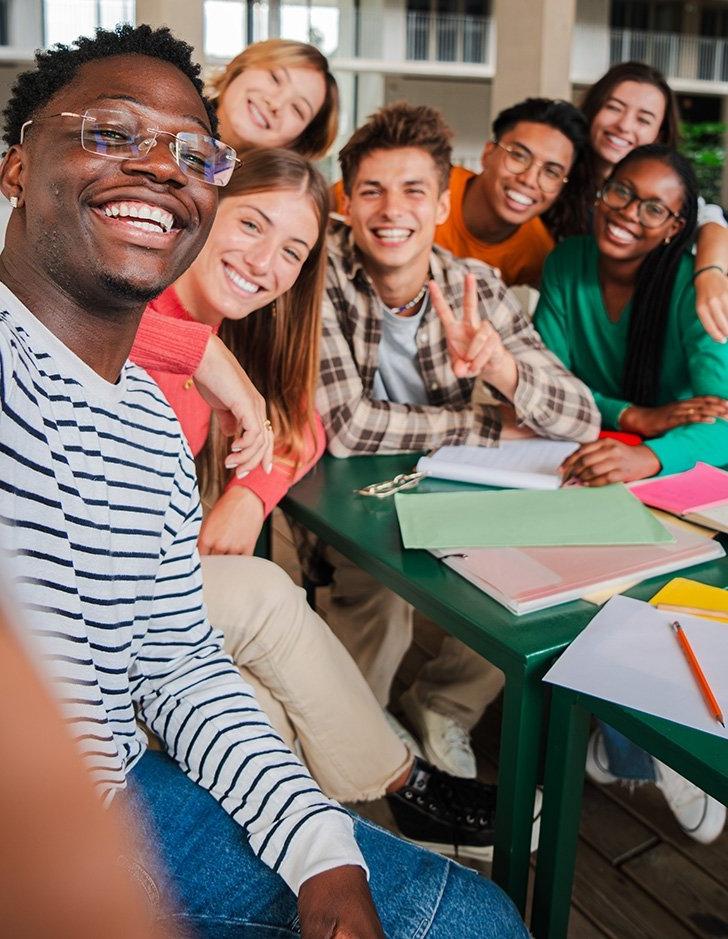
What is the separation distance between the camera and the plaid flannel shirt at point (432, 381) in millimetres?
1605

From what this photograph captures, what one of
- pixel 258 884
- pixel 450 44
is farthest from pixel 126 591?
pixel 450 44

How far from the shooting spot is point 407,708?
1.89m

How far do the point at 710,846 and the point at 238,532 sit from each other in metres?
1.04

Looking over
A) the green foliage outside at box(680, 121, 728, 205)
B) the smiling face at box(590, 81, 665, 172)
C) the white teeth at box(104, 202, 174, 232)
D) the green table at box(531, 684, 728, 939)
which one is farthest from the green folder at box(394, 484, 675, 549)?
the green foliage outside at box(680, 121, 728, 205)

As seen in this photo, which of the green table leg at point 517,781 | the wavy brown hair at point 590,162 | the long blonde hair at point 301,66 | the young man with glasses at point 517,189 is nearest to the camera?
the green table leg at point 517,781

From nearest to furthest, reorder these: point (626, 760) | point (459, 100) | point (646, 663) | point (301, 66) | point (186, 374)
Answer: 1. point (646, 663)
2. point (186, 374)
3. point (626, 760)
4. point (301, 66)
5. point (459, 100)

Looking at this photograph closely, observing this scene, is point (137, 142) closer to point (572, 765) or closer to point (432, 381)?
point (572, 765)

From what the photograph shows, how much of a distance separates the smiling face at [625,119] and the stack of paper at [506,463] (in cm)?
113

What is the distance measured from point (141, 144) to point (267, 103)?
1.46m

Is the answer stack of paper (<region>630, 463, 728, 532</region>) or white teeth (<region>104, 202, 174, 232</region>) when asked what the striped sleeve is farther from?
stack of paper (<region>630, 463, 728, 532</region>)

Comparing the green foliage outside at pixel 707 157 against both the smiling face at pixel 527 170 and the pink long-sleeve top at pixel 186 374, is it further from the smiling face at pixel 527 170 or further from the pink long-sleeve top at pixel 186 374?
the pink long-sleeve top at pixel 186 374

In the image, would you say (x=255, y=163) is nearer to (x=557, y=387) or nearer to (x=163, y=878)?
(x=557, y=387)

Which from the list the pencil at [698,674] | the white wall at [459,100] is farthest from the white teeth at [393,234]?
the white wall at [459,100]

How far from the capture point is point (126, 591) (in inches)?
33.8
